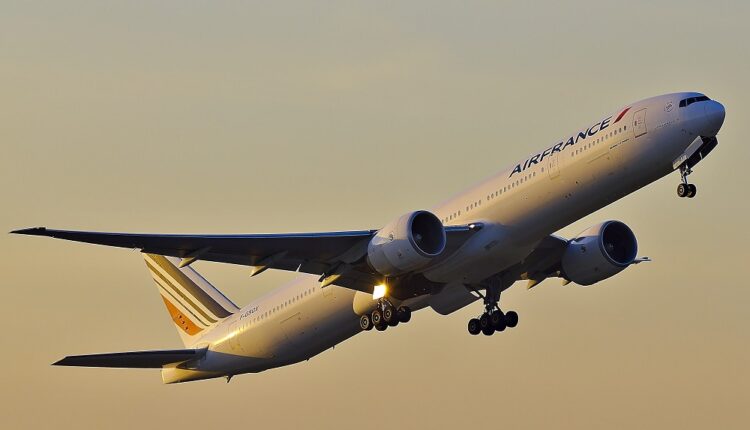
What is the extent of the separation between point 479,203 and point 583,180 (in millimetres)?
4183

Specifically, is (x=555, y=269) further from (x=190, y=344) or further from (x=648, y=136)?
(x=190, y=344)

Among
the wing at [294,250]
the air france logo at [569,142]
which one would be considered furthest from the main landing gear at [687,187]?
the wing at [294,250]

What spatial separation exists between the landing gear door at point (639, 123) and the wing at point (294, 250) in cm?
610

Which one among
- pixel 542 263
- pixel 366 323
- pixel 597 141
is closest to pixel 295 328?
pixel 366 323

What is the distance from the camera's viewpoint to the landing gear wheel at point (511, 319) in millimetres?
54062

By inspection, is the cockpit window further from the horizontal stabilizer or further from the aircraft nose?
the horizontal stabilizer

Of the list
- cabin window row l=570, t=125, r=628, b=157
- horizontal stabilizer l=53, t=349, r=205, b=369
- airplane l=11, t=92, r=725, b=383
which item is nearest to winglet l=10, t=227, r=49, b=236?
airplane l=11, t=92, r=725, b=383

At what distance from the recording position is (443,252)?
159ft

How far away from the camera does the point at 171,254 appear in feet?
159

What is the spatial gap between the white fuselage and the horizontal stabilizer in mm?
4577

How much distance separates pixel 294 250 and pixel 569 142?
9896 mm

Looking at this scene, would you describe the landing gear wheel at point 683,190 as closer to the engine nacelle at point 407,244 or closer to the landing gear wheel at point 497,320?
the engine nacelle at point 407,244

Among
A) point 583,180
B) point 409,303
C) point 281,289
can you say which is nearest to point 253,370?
point 281,289

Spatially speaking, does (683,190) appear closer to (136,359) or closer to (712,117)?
(712,117)
